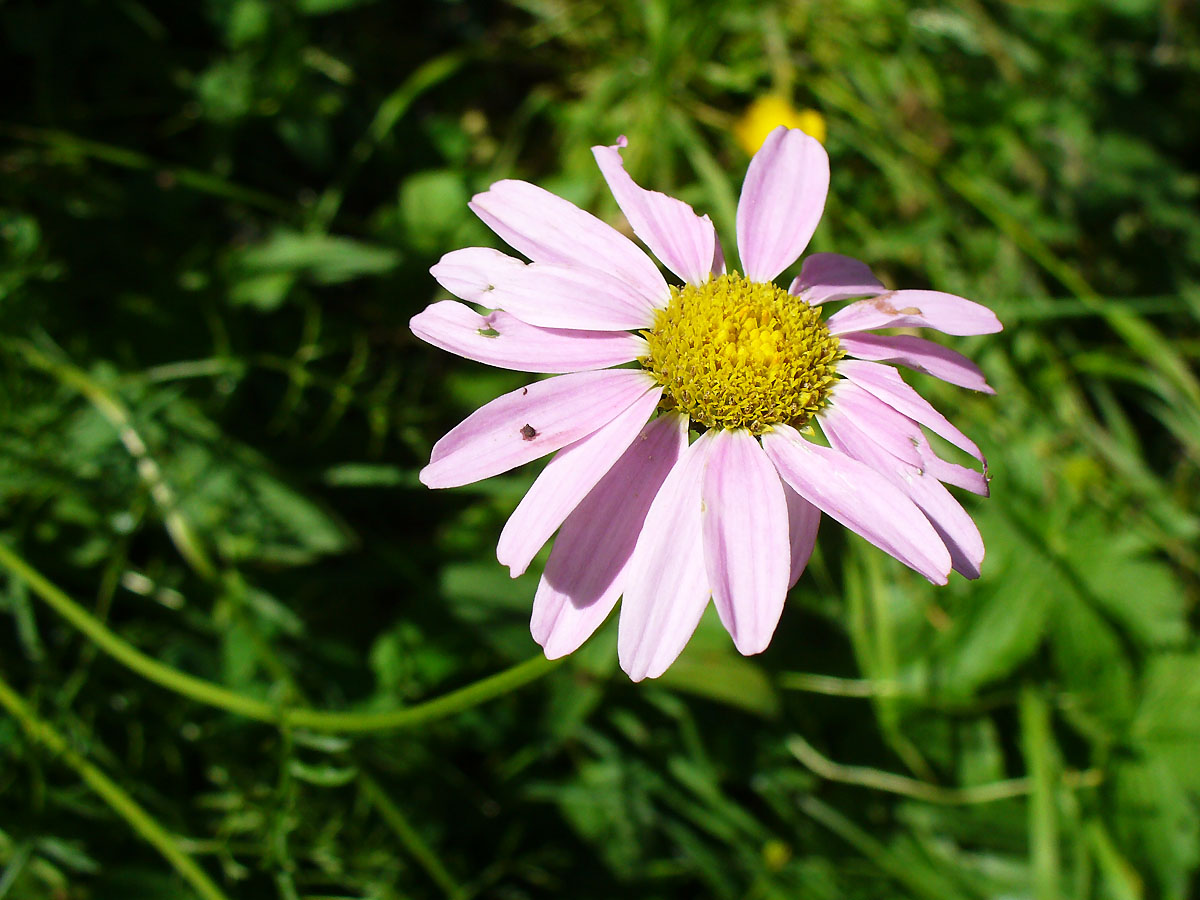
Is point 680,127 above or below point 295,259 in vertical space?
above

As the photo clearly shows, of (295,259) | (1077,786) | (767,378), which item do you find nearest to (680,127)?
(295,259)

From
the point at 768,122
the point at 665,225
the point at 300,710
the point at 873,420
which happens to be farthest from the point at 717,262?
the point at 768,122

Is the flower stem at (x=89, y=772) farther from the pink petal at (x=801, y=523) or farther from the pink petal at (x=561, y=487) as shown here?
the pink petal at (x=801, y=523)

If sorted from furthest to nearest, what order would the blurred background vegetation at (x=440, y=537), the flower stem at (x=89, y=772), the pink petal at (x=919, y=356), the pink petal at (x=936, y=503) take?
the blurred background vegetation at (x=440, y=537) → the flower stem at (x=89, y=772) → the pink petal at (x=919, y=356) → the pink petal at (x=936, y=503)

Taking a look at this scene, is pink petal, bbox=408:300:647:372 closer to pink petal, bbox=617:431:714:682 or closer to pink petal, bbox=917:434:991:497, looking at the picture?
pink petal, bbox=617:431:714:682

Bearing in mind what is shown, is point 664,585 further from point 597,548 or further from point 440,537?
point 440,537

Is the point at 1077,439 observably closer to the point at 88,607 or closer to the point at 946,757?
the point at 946,757

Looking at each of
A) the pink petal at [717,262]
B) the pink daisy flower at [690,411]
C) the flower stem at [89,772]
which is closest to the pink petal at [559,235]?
the pink daisy flower at [690,411]
